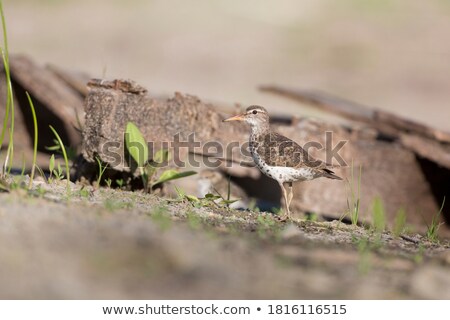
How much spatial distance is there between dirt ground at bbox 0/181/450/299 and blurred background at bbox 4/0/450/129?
11.6 m

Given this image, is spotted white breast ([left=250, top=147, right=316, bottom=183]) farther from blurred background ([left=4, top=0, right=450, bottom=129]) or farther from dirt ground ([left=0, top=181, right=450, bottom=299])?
blurred background ([left=4, top=0, right=450, bottom=129])

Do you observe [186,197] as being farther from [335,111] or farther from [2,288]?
[335,111]

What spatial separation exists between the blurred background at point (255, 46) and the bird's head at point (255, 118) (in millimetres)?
8501

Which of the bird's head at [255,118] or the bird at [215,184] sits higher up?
the bird's head at [255,118]

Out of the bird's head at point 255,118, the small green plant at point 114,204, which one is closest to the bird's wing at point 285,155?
the bird's head at point 255,118

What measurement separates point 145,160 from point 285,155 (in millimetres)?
1370

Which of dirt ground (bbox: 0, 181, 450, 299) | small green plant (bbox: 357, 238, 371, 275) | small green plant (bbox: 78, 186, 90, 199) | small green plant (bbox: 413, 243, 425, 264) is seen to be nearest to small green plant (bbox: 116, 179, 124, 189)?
small green plant (bbox: 78, 186, 90, 199)

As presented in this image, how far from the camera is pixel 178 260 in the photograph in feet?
13.0

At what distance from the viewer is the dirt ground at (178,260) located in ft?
12.3

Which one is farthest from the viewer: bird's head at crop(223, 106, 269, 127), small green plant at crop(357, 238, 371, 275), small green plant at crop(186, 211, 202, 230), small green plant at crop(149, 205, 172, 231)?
bird's head at crop(223, 106, 269, 127)

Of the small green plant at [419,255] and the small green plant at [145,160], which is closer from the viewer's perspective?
the small green plant at [419,255]

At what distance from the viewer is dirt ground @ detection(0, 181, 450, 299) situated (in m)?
3.74

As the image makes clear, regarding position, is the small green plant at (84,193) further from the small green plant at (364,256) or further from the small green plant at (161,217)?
the small green plant at (364,256)

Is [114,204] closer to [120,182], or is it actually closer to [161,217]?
[161,217]
